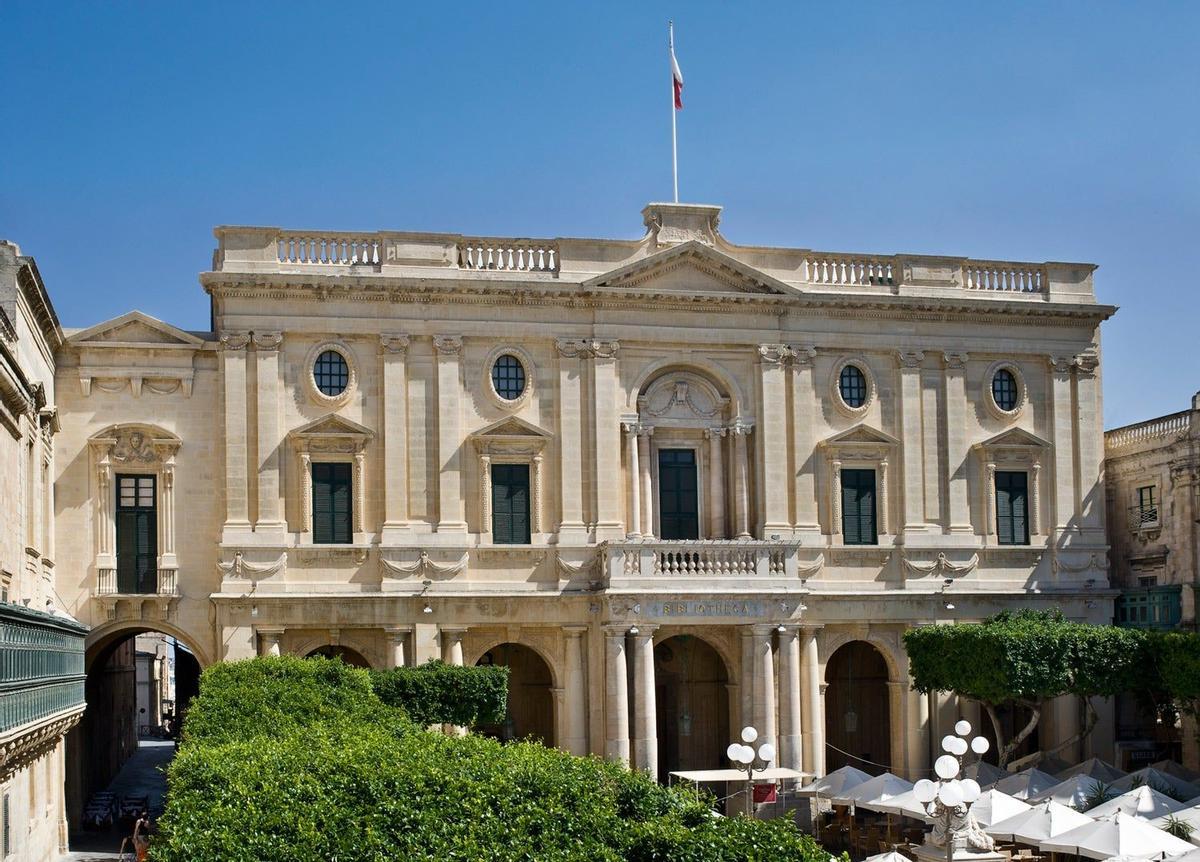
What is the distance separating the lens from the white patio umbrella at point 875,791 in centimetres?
4425

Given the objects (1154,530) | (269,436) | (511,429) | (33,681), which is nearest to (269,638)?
(269,436)

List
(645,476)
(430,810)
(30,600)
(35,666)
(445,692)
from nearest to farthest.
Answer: (430,810)
(35,666)
(30,600)
(445,692)
(645,476)

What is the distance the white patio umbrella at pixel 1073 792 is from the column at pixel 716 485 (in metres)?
12.1

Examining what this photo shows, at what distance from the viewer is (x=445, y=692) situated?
145ft

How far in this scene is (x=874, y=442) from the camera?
52062mm

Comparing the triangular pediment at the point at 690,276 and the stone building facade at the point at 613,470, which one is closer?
the stone building facade at the point at 613,470

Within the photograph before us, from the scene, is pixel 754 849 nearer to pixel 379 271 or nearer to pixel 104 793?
pixel 379 271

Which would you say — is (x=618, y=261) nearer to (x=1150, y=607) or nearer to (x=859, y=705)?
(x=859, y=705)

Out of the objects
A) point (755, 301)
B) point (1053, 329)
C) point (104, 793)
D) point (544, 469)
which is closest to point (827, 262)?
point (755, 301)

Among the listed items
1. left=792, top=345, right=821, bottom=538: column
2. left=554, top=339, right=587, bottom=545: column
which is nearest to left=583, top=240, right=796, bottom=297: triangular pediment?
left=554, top=339, right=587, bottom=545: column

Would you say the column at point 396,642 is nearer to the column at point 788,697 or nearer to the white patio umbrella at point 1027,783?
the column at point 788,697

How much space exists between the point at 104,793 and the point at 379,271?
2032cm

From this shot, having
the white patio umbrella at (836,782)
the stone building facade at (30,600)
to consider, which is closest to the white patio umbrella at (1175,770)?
the white patio umbrella at (836,782)

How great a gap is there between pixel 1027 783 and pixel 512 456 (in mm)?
16438
